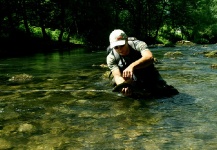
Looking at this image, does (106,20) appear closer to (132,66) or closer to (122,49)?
(122,49)

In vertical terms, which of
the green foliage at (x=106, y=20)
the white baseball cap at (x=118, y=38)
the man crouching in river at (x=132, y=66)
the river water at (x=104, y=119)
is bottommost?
the river water at (x=104, y=119)

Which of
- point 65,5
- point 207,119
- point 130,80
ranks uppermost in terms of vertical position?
point 65,5

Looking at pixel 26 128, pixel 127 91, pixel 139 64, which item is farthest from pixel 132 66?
pixel 26 128

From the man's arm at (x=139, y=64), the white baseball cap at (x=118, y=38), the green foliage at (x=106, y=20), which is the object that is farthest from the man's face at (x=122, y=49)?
the green foliage at (x=106, y=20)

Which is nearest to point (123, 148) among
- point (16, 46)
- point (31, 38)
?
point (16, 46)

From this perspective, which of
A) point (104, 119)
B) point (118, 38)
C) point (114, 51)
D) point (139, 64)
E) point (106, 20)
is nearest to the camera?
point (104, 119)

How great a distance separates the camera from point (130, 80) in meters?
6.43

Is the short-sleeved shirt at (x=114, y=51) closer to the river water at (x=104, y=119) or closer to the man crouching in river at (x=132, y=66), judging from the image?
the man crouching in river at (x=132, y=66)

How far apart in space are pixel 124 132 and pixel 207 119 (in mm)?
1550

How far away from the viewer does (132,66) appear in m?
6.07

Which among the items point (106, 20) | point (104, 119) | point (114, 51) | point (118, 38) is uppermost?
point (106, 20)

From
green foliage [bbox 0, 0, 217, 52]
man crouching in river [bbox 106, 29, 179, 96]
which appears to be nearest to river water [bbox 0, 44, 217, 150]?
man crouching in river [bbox 106, 29, 179, 96]

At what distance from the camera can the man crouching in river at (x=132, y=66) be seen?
607 cm

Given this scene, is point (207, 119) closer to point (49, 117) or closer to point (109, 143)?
point (109, 143)
